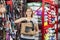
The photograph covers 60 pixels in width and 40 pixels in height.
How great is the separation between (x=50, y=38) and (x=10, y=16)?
0.53 meters

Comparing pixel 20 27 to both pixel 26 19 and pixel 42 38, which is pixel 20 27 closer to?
pixel 26 19

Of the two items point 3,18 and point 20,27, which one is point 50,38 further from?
point 3,18

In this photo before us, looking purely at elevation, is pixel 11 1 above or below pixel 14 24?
above

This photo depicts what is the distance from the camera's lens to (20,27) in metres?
2.19

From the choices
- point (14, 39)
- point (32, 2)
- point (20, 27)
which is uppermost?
point (32, 2)

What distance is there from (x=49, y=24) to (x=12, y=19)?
440 mm

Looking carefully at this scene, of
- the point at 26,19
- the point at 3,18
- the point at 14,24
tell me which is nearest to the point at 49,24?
the point at 26,19

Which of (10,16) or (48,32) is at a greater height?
(10,16)

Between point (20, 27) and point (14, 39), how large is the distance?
16cm

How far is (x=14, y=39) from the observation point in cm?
221

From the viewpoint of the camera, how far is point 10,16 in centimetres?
222

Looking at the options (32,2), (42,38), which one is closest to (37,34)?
(42,38)

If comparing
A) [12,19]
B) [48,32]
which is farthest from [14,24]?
[48,32]

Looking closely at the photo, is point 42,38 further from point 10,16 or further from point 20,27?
point 10,16
